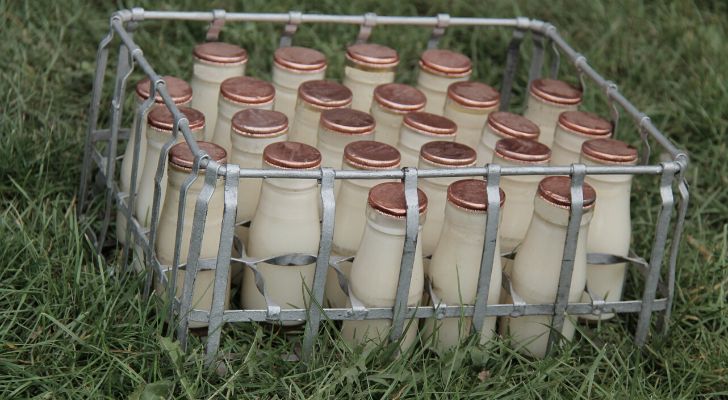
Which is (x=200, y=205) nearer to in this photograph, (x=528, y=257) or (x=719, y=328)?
(x=528, y=257)

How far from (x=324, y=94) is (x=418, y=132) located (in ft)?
0.72

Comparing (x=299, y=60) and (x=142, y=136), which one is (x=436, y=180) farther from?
(x=142, y=136)

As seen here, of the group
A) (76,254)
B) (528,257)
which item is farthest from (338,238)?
(76,254)

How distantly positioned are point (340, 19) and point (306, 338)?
0.87 meters

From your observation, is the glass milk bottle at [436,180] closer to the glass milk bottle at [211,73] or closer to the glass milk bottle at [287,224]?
the glass milk bottle at [287,224]

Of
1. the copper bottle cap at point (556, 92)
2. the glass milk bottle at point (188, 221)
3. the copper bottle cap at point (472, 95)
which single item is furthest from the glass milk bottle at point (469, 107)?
the glass milk bottle at point (188, 221)

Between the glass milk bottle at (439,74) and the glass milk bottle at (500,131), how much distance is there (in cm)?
22

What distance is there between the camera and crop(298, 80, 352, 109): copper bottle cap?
2.38 m

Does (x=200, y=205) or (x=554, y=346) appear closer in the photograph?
(x=200, y=205)

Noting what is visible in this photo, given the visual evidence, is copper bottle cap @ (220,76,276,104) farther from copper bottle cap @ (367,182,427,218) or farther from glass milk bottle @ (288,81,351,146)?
copper bottle cap @ (367,182,427,218)

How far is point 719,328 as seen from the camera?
8.07 feet

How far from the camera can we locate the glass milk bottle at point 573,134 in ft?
7.91

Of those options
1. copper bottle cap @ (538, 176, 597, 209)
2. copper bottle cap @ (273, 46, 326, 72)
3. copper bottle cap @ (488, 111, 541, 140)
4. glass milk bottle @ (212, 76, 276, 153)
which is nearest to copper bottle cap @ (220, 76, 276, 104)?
glass milk bottle @ (212, 76, 276, 153)

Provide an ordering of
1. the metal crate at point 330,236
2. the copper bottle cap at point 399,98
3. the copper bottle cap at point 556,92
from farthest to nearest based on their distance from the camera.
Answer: the copper bottle cap at point 556,92
the copper bottle cap at point 399,98
the metal crate at point 330,236
